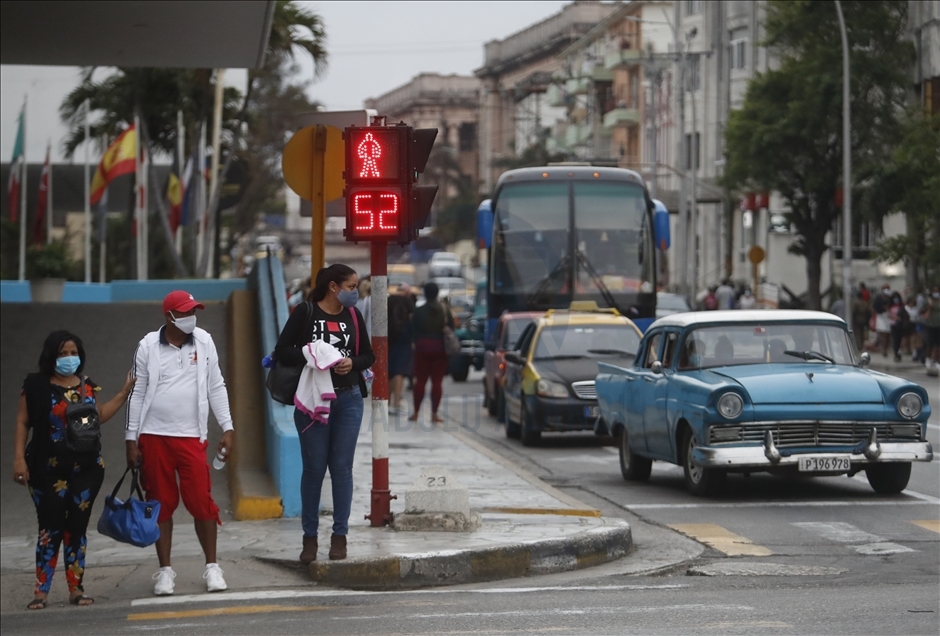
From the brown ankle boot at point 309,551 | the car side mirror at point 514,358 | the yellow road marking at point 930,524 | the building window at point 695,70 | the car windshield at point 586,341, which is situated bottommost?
the yellow road marking at point 930,524

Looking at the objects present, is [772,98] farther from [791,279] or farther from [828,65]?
[791,279]

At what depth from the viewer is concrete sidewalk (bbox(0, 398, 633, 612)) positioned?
9375 mm

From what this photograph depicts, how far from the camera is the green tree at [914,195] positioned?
1447 inches

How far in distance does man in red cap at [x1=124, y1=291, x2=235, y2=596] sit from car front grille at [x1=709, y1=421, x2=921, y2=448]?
4.97 metres

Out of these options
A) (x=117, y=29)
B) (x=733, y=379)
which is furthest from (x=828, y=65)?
(x=733, y=379)

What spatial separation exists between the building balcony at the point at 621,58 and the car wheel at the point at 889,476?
64.1m

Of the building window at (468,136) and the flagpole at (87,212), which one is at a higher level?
the building window at (468,136)

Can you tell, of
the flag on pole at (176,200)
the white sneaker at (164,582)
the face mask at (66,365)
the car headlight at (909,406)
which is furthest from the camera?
the flag on pole at (176,200)

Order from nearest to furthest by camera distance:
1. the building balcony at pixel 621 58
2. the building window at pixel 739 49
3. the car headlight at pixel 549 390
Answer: the car headlight at pixel 549 390
the building window at pixel 739 49
the building balcony at pixel 621 58

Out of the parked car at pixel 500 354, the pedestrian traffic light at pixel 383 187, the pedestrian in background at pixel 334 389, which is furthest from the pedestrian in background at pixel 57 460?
the parked car at pixel 500 354

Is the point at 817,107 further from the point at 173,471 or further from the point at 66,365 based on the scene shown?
the point at 66,365

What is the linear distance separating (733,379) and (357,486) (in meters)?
3.45

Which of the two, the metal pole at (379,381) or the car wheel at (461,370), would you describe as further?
the car wheel at (461,370)

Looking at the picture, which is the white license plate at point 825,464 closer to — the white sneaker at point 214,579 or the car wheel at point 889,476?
the car wheel at point 889,476
